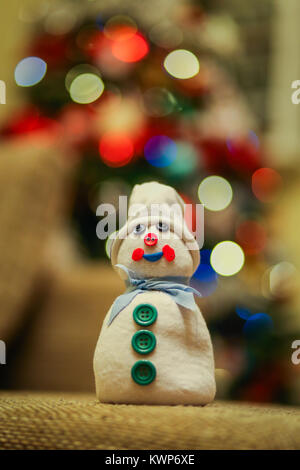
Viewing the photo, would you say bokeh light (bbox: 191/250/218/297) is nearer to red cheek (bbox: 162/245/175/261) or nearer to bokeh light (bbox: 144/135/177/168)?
bokeh light (bbox: 144/135/177/168)

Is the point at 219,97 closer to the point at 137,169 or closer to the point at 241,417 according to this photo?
the point at 137,169

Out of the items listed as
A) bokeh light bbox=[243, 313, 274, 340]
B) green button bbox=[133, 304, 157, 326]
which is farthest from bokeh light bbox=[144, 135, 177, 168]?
green button bbox=[133, 304, 157, 326]

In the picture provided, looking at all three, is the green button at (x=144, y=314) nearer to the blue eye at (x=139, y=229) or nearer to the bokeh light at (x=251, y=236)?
the blue eye at (x=139, y=229)

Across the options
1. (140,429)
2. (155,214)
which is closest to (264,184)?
(155,214)

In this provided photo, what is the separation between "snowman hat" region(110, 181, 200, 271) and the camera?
614 mm

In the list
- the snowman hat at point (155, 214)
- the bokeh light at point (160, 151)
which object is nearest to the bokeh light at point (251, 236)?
the bokeh light at point (160, 151)

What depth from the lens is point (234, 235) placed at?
170cm

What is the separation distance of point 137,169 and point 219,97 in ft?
1.37

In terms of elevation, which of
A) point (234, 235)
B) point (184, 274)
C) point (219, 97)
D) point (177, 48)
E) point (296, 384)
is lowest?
point (296, 384)

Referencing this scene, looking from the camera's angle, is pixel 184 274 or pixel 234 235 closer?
pixel 184 274

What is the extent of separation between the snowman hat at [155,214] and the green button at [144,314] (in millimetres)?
83
